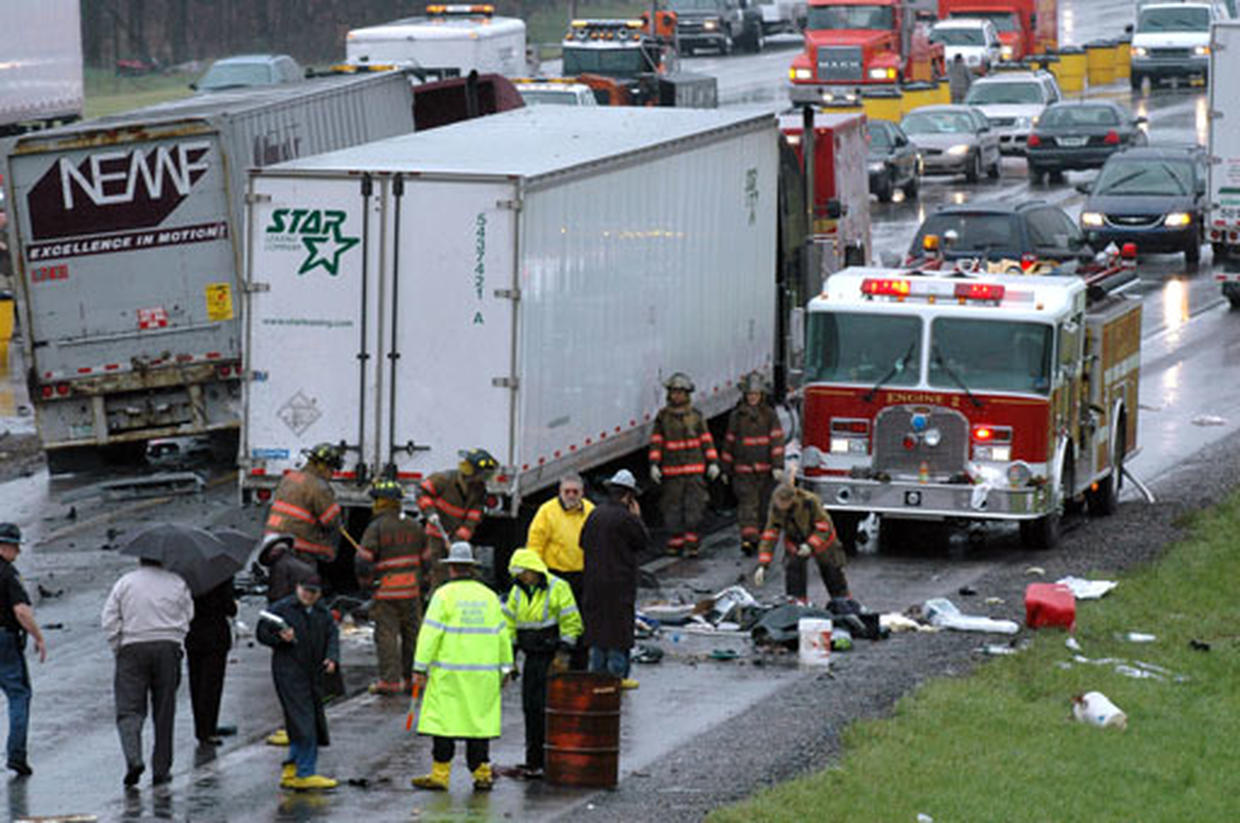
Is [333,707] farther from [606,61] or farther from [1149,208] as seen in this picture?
[606,61]

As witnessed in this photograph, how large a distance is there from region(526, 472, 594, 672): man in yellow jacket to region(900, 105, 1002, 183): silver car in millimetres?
36981

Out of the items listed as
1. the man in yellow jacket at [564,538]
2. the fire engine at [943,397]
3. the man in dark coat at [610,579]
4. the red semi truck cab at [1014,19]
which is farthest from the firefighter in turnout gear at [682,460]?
the red semi truck cab at [1014,19]

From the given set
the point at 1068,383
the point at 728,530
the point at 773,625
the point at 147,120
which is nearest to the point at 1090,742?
the point at 773,625

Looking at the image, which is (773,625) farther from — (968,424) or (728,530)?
(728,530)

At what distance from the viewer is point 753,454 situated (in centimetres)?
2530

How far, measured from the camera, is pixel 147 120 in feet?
91.0

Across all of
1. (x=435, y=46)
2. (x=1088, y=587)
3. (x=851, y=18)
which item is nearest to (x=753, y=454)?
(x=1088, y=587)

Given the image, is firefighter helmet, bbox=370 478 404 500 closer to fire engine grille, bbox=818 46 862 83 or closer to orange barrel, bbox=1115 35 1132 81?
fire engine grille, bbox=818 46 862 83

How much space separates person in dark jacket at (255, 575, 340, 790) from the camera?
53.7ft

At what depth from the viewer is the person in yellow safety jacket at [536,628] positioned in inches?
664

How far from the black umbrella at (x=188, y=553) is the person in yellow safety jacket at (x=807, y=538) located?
5.45 metres

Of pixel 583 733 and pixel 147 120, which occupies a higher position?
pixel 147 120

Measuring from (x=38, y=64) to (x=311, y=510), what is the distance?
2925 cm

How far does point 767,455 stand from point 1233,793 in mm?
8704
